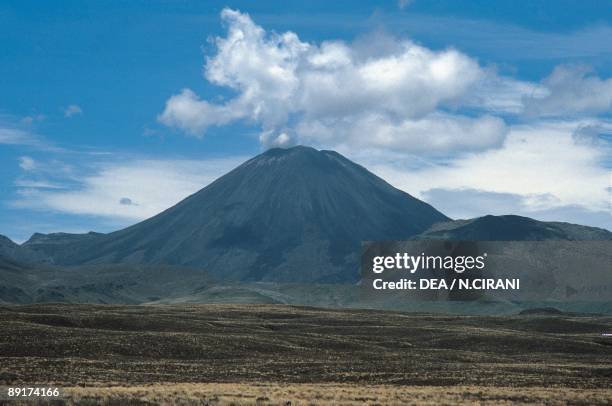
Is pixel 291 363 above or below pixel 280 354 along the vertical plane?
above

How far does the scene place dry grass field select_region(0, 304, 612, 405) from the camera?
47.3 m

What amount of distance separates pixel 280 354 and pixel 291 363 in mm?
13478

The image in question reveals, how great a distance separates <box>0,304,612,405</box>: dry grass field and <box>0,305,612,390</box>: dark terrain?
13 cm

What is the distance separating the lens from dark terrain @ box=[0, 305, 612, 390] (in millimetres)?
59812

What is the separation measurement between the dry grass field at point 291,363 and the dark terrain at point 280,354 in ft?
0.43

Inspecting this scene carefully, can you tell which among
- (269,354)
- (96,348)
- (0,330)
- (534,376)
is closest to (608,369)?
(534,376)

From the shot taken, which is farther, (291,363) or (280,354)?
(280,354)

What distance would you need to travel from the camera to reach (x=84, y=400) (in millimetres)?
40125

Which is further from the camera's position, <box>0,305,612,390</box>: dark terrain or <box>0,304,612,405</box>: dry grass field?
<box>0,305,612,390</box>: dark terrain

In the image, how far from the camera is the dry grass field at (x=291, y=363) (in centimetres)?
4734

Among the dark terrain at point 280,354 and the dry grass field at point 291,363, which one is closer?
the dry grass field at point 291,363

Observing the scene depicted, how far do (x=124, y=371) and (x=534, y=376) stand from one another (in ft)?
101

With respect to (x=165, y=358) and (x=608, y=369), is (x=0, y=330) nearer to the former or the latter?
(x=165, y=358)

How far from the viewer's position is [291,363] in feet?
236
